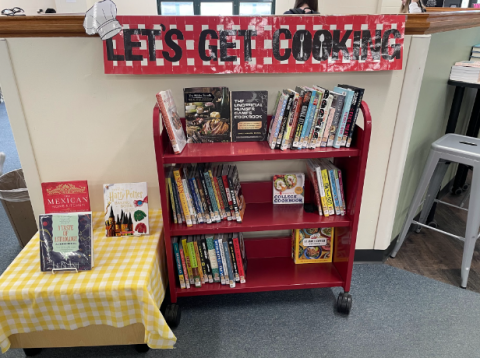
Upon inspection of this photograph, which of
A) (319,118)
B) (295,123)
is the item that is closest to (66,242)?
(295,123)

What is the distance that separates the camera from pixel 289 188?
6.25ft

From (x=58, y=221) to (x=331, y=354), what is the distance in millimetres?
1413

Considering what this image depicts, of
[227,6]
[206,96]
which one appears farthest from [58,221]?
[227,6]

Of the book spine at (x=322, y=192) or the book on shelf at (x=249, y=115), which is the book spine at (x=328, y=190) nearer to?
the book spine at (x=322, y=192)

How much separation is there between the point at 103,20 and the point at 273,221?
1216mm

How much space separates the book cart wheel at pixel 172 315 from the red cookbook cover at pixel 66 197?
0.66 metres

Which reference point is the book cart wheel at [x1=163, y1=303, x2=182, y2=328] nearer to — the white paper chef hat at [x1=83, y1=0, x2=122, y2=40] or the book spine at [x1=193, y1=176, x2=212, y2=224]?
the book spine at [x1=193, y1=176, x2=212, y2=224]

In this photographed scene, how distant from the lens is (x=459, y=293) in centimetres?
201

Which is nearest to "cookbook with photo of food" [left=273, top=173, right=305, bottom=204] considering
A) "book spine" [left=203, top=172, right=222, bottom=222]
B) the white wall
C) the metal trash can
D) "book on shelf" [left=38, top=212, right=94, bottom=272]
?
"book spine" [left=203, top=172, right=222, bottom=222]

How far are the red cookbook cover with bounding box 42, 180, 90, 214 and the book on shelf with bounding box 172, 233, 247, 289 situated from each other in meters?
0.50

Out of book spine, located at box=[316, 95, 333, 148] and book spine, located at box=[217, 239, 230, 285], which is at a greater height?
book spine, located at box=[316, 95, 333, 148]

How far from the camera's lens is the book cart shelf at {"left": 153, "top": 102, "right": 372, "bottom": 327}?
153cm

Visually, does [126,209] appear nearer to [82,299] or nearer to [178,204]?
[178,204]

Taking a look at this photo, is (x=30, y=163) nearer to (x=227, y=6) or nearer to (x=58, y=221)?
(x=58, y=221)
